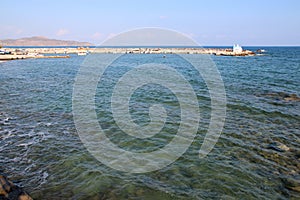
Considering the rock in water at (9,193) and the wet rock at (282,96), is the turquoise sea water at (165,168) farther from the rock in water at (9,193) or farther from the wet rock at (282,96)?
the wet rock at (282,96)

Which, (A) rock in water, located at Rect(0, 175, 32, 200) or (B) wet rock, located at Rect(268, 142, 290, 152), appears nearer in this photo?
(A) rock in water, located at Rect(0, 175, 32, 200)

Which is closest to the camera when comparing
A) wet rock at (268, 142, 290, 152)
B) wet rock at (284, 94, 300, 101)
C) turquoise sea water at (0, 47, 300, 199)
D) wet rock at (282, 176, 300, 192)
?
turquoise sea water at (0, 47, 300, 199)

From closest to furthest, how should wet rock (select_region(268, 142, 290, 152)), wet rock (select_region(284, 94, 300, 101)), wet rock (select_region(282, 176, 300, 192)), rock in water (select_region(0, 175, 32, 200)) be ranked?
rock in water (select_region(0, 175, 32, 200)) → wet rock (select_region(282, 176, 300, 192)) → wet rock (select_region(268, 142, 290, 152)) → wet rock (select_region(284, 94, 300, 101))

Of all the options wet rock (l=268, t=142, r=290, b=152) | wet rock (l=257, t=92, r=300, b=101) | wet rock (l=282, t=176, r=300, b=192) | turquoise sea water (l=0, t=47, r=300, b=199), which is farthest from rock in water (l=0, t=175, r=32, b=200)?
wet rock (l=257, t=92, r=300, b=101)

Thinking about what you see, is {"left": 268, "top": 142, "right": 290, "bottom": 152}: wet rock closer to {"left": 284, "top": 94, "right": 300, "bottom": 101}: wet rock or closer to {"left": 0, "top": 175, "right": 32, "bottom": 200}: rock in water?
{"left": 0, "top": 175, "right": 32, "bottom": 200}: rock in water

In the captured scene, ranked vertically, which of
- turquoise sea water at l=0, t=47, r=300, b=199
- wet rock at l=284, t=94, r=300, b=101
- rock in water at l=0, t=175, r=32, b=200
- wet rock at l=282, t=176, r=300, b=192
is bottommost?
wet rock at l=282, t=176, r=300, b=192

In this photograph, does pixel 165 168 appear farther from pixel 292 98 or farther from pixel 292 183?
pixel 292 98

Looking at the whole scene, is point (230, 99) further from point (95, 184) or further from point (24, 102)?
point (24, 102)

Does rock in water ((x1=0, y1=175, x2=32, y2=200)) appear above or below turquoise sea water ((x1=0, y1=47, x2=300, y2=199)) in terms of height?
above

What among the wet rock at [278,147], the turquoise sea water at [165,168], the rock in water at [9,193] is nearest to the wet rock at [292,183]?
the turquoise sea water at [165,168]

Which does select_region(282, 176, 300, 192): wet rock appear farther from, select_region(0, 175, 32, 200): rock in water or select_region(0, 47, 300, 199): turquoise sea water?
select_region(0, 175, 32, 200): rock in water

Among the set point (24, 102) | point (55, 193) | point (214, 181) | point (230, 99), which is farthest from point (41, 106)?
point (230, 99)

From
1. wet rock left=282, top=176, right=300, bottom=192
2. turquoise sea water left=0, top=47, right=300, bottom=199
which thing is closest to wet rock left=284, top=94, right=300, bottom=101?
turquoise sea water left=0, top=47, right=300, bottom=199

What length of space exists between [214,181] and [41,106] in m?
14.9
